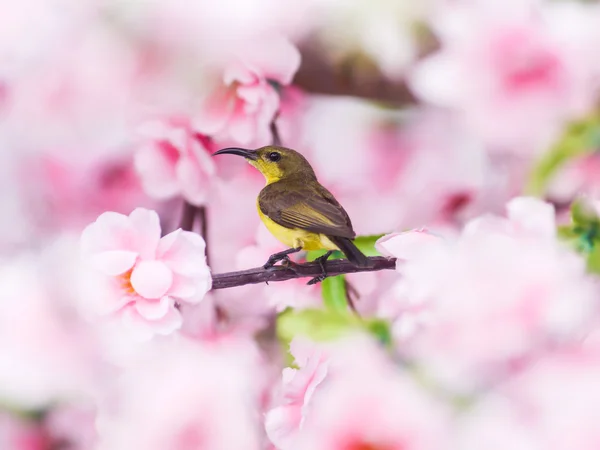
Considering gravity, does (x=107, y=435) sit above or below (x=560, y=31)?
below

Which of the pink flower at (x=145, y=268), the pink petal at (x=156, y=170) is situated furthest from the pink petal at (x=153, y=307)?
the pink petal at (x=156, y=170)

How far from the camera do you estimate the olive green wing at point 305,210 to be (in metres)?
0.35

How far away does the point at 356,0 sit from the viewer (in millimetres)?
460

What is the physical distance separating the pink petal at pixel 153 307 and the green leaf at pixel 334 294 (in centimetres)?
10

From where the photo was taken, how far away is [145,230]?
1.19 ft

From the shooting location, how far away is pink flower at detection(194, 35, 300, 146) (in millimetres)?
421

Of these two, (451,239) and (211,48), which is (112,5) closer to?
(211,48)

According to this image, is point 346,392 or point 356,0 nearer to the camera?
point 346,392

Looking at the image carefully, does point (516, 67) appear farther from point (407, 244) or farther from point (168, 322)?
point (168, 322)

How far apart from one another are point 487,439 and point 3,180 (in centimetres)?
34

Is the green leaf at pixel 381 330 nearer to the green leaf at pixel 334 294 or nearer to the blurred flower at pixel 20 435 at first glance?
the green leaf at pixel 334 294

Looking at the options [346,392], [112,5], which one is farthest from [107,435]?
[112,5]

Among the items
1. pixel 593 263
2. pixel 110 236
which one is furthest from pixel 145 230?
pixel 593 263

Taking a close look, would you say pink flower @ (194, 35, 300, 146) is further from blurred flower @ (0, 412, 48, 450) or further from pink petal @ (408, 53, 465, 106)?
blurred flower @ (0, 412, 48, 450)
